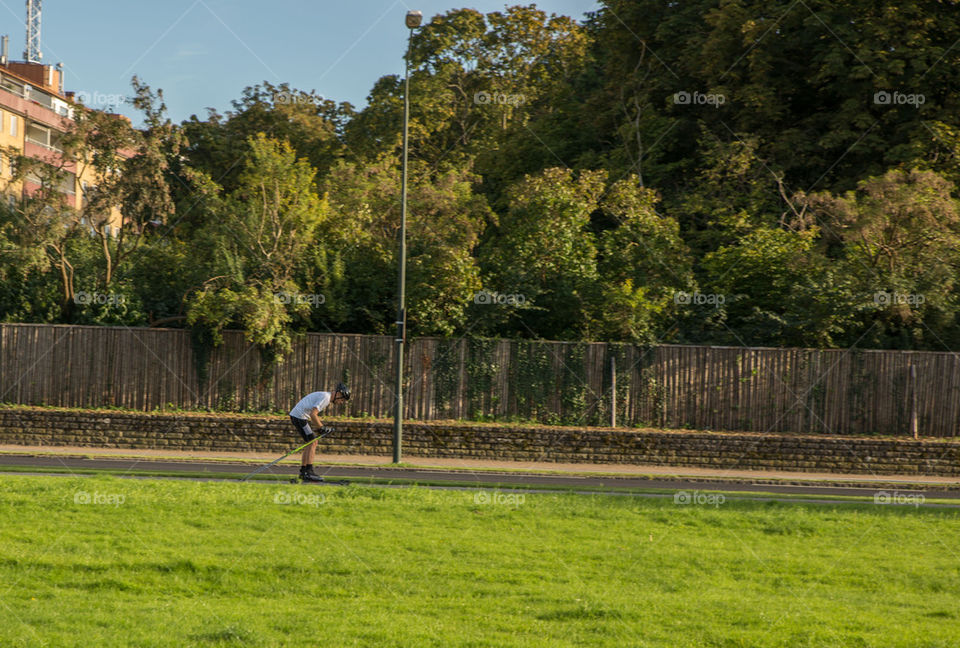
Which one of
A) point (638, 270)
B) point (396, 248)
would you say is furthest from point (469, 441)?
point (638, 270)

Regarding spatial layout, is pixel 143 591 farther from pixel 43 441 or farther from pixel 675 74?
pixel 675 74

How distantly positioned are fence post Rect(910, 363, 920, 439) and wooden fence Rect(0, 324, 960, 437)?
5 centimetres

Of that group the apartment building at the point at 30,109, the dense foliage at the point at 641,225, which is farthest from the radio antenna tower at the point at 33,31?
the dense foliage at the point at 641,225

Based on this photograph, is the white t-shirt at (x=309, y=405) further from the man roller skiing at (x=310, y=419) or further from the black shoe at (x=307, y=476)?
the black shoe at (x=307, y=476)

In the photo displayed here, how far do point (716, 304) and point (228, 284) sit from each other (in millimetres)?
13187

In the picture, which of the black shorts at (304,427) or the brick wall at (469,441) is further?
the brick wall at (469,441)

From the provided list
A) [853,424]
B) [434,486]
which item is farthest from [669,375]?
[434,486]

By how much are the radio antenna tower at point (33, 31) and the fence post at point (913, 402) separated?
62561 mm

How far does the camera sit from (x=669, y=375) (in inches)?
942

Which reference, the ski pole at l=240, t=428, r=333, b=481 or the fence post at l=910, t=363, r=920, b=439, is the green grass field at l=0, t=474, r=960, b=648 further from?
the fence post at l=910, t=363, r=920, b=439

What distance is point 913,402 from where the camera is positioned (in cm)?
2320

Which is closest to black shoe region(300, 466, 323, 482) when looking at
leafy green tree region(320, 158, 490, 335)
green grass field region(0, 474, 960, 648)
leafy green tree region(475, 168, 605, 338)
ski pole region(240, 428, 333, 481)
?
ski pole region(240, 428, 333, 481)

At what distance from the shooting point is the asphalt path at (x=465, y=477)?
55.0 feet

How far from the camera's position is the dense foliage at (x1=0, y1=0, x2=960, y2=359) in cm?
2419
